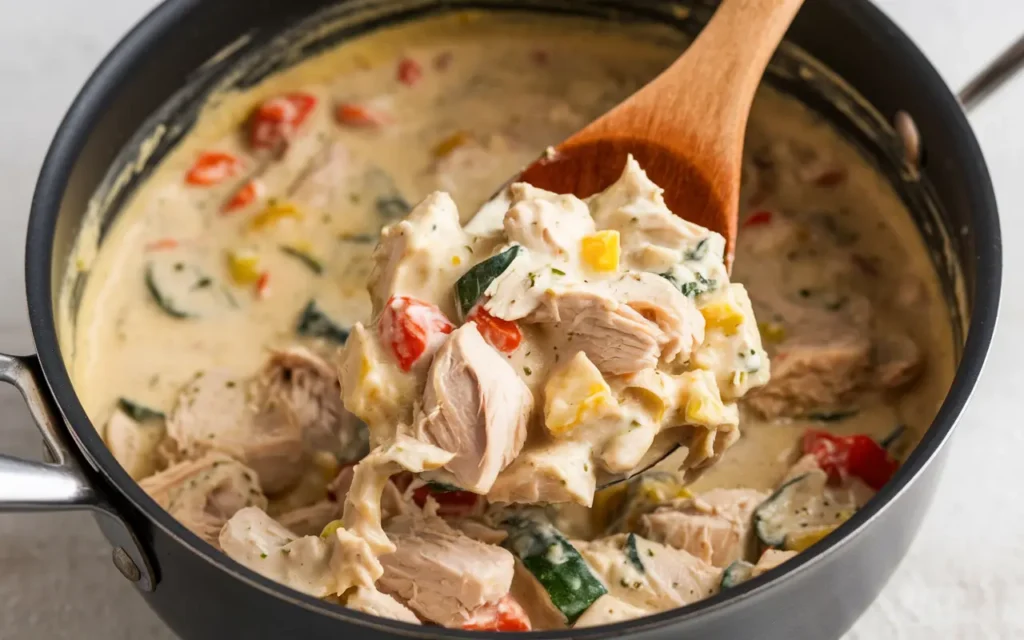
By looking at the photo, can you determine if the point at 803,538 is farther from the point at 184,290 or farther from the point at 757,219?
the point at 184,290

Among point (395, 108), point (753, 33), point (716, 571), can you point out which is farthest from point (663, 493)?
point (395, 108)

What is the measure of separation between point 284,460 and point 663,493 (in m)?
0.65

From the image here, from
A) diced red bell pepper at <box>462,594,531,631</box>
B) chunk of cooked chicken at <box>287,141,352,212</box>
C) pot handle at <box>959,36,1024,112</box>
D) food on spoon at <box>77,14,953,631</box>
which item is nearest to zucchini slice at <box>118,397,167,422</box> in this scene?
food on spoon at <box>77,14,953,631</box>

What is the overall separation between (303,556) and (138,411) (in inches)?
25.0

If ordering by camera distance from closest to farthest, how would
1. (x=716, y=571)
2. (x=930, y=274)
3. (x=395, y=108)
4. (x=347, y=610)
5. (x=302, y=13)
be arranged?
(x=347, y=610) → (x=716, y=571) → (x=930, y=274) → (x=302, y=13) → (x=395, y=108)

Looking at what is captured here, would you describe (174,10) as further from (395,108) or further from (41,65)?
(41,65)

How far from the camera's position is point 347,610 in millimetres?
1410

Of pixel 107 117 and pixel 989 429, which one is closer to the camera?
pixel 107 117

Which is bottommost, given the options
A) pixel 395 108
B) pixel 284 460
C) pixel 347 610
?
pixel 284 460

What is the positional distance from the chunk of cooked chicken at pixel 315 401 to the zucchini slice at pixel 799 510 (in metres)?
0.70

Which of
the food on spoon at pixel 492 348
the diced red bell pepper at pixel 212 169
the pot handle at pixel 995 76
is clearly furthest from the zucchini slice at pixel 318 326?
the pot handle at pixel 995 76

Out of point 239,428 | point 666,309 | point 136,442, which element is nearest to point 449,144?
point 239,428

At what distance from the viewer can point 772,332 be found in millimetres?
2236

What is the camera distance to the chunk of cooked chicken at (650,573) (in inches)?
71.4
